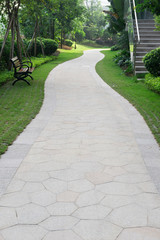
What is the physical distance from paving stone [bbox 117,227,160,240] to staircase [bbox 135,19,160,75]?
1130 centimetres

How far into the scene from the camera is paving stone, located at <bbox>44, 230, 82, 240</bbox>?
269 cm

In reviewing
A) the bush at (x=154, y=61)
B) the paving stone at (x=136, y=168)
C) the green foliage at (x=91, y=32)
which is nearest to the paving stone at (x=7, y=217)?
the paving stone at (x=136, y=168)

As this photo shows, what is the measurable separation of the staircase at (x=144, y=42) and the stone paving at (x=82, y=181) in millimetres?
7377

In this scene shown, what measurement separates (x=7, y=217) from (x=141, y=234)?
4.67 ft

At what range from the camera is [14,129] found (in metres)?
5.87

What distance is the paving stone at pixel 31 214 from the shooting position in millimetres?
2953

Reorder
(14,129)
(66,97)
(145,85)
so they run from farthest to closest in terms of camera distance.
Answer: (145,85)
(66,97)
(14,129)

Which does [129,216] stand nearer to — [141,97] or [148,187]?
[148,187]

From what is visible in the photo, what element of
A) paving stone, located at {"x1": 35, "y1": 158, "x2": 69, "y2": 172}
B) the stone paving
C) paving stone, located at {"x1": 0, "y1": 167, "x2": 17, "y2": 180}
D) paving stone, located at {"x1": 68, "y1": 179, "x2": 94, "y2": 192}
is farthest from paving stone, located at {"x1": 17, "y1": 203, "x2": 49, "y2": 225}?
paving stone, located at {"x1": 35, "y1": 158, "x2": 69, "y2": 172}

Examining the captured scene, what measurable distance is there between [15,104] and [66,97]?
72.0 inches

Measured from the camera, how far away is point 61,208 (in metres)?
3.17

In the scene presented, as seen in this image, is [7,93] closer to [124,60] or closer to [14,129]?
[14,129]

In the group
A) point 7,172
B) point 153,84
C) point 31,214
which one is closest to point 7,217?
point 31,214

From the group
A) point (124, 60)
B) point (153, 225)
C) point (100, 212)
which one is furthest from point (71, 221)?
point (124, 60)
